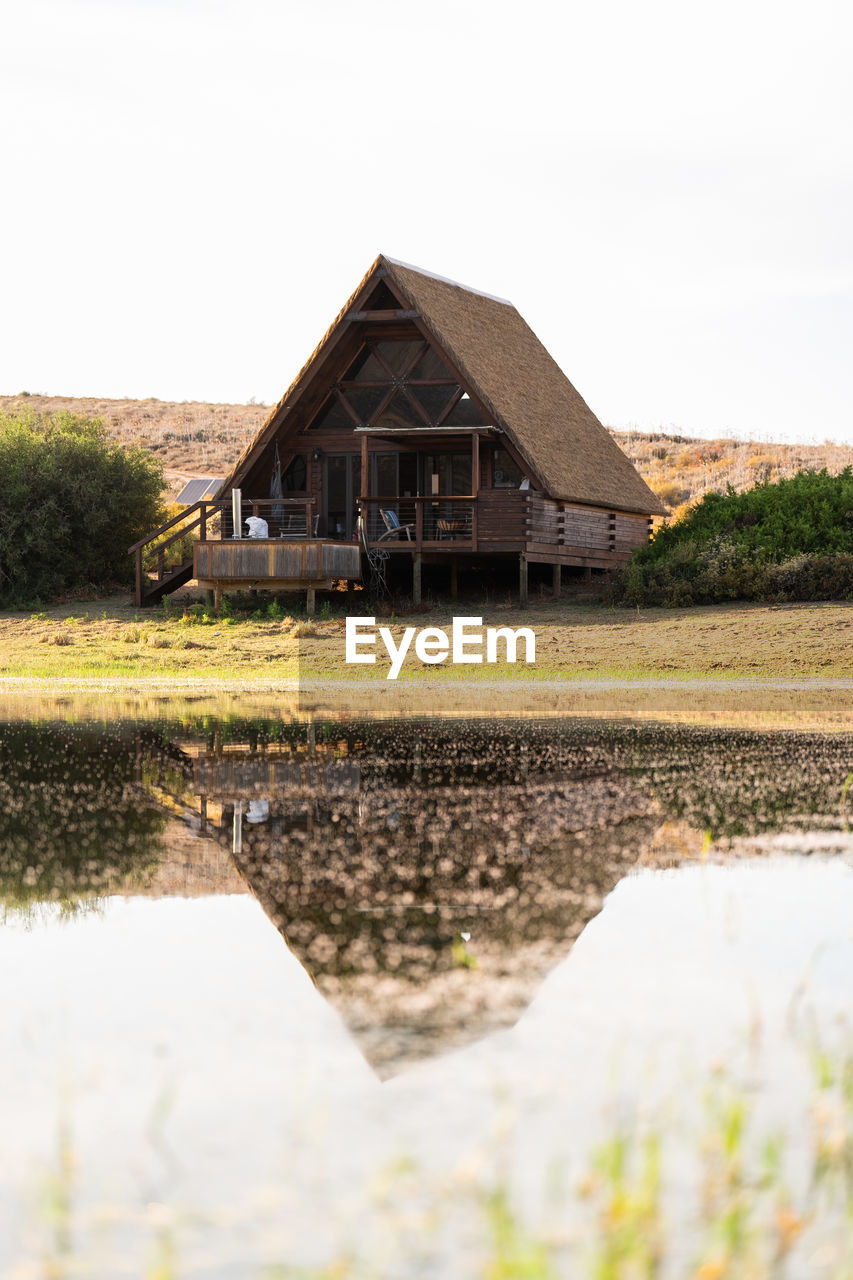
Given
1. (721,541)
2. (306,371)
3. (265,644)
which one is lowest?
(265,644)

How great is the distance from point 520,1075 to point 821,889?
2.96 metres

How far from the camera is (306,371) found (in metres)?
31.7

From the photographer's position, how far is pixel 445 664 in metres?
23.8

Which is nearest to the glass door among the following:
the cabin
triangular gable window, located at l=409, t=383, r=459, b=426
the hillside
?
the cabin

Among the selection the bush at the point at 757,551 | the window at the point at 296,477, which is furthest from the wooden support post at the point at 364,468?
the bush at the point at 757,551

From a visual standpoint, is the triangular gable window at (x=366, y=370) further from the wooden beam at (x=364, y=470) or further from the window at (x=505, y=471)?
Result: the window at (x=505, y=471)

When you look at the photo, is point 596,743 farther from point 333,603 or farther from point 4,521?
point 4,521

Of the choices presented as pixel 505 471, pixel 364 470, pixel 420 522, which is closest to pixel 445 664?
pixel 420 522

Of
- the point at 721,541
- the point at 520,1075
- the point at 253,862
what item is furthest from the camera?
the point at 721,541

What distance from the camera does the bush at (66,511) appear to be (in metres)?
34.8

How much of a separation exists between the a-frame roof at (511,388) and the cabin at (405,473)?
63mm

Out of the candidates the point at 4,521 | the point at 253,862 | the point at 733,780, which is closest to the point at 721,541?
the point at 4,521

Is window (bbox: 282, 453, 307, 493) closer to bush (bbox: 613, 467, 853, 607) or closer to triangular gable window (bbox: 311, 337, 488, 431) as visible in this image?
triangular gable window (bbox: 311, 337, 488, 431)

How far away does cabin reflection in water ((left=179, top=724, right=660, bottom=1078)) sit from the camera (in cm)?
441
